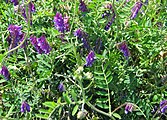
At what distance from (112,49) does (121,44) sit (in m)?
0.22

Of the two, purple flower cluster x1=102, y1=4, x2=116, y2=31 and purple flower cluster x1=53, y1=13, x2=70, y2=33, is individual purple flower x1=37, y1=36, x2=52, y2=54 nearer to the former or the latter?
purple flower cluster x1=53, y1=13, x2=70, y2=33

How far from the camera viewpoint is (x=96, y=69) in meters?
2.12

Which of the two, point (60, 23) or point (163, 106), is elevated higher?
point (60, 23)

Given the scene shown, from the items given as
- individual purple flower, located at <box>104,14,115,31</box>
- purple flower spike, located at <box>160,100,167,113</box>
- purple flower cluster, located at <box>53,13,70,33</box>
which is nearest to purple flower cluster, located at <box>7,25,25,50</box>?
purple flower cluster, located at <box>53,13,70,33</box>

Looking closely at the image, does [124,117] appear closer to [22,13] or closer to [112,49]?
[112,49]

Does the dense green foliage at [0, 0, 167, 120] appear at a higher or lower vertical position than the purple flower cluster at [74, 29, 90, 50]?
lower

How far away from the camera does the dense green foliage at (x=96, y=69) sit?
214cm

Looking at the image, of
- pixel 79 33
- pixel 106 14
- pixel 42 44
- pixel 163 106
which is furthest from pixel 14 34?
pixel 163 106

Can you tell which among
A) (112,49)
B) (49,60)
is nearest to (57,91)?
(49,60)

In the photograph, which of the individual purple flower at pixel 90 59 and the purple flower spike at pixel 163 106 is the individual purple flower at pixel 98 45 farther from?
the purple flower spike at pixel 163 106

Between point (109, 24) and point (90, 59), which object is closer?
point (90, 59)

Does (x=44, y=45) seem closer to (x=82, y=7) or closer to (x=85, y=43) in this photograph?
(x=85, y=43)

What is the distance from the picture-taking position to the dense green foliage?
2143mm

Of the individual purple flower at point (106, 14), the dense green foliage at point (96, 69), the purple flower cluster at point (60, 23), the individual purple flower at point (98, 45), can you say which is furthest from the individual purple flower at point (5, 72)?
the individual purple flower at point (106, 14)
